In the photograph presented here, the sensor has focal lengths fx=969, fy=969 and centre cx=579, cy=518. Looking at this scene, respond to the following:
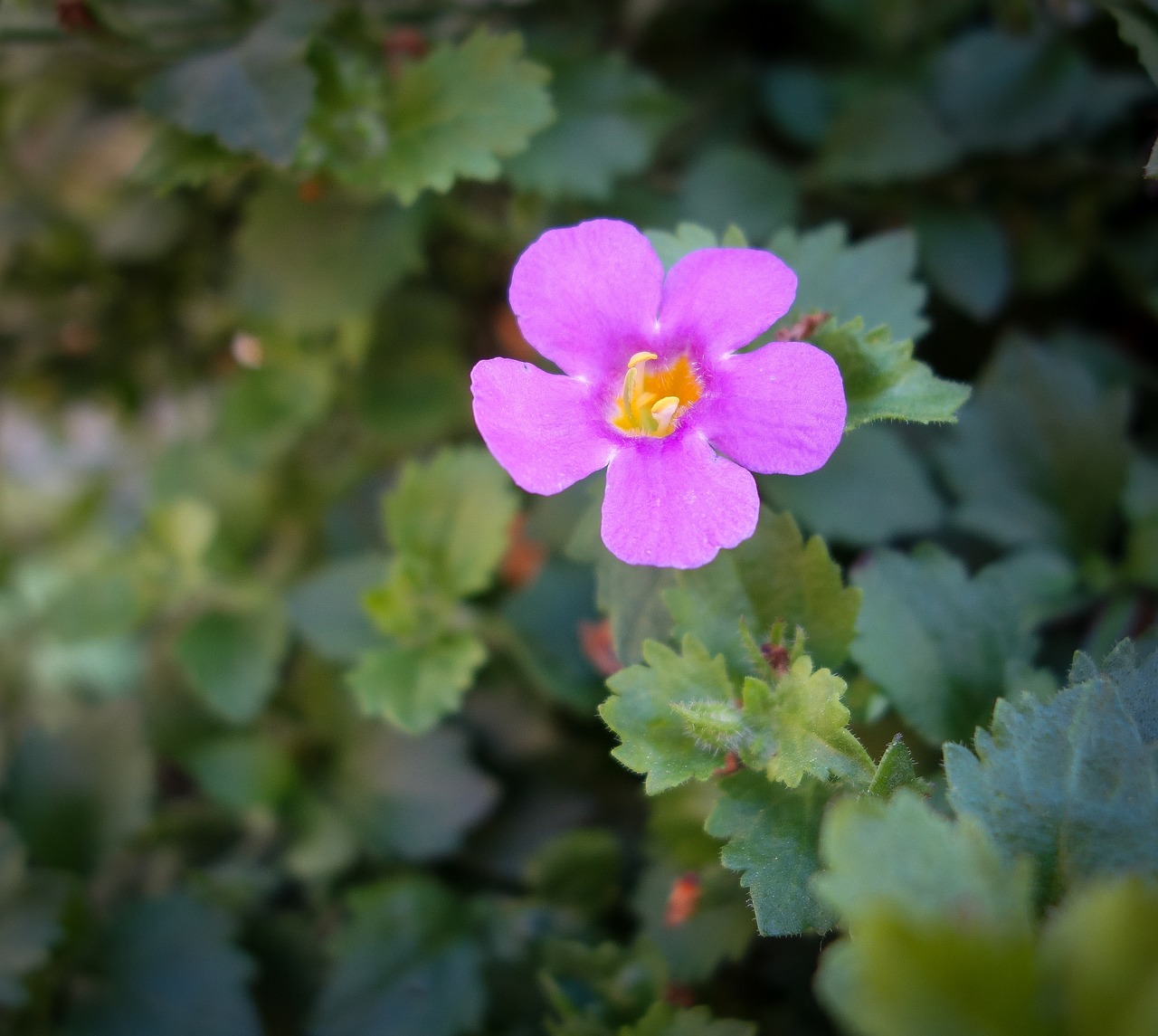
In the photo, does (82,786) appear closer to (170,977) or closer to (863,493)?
(170,977)

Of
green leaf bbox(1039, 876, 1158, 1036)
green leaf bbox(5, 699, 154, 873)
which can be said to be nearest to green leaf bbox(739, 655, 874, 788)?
green leaf bbox(1039, 876, 1158, 1036)

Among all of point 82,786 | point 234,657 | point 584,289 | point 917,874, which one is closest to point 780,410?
point 584,289

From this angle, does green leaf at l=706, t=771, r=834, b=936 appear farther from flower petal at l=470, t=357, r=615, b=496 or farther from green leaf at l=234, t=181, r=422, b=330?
green leaf at l=234, t=181, r=422, b=330

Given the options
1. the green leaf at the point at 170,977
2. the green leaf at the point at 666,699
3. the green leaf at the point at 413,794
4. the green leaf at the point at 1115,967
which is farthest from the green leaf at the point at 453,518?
the green leaf at the point at 1115,967

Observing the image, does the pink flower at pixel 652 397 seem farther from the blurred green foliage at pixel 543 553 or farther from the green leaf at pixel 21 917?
the green leaf at pixel 21 917

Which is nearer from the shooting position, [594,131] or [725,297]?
[725,297]

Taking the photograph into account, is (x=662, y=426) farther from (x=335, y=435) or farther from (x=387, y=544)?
(x=335, y=435)
